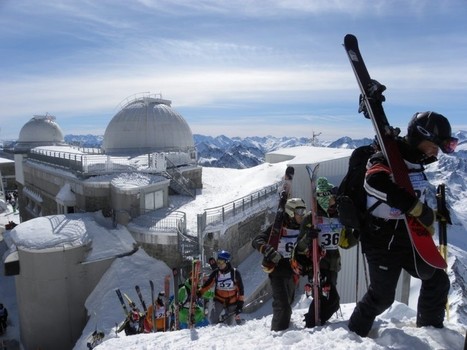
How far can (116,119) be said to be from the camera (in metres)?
27.0

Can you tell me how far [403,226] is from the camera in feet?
11.9

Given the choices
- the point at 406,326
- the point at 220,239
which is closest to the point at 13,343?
the point at 220,239

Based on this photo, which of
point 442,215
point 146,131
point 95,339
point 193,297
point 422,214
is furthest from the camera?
point 146,131

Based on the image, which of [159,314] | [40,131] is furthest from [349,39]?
[40,131]

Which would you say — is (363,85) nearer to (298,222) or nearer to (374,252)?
(374,252)

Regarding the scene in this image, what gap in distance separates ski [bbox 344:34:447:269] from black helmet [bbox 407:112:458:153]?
0.25m

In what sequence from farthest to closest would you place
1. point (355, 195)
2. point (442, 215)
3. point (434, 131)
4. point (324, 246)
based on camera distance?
point (324, 246)
point (442, 215)
point (355, 195)
point (434, 131)

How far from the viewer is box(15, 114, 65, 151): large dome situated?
44906 mm

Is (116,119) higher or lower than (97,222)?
higher

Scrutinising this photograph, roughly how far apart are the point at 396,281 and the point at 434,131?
5.15 feet

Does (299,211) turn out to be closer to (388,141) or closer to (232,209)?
(388,141)

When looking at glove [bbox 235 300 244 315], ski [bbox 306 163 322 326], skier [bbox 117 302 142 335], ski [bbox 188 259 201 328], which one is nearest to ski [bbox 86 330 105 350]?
skier [bbox 117 302 142 335]

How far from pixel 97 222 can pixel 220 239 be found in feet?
17.9

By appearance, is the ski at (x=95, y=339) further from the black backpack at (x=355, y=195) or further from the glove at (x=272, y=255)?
the black backpack at (x=355, y=195)
